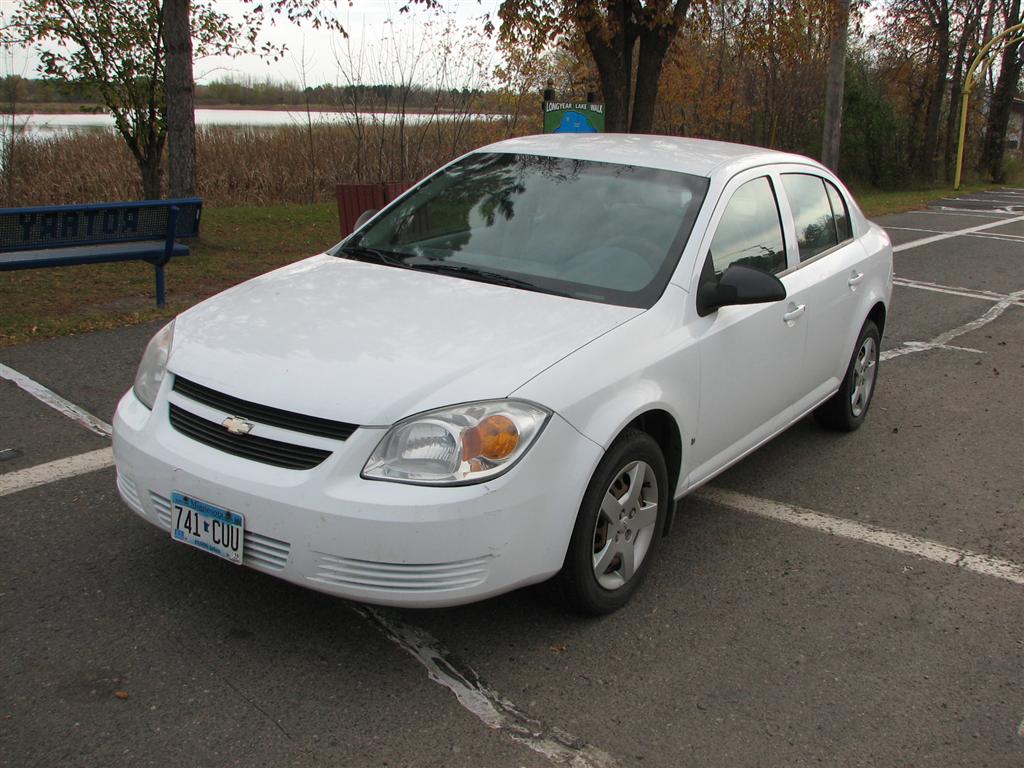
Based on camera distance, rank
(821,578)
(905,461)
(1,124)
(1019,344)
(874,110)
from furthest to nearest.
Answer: (874,110) → (1,124) → (1019,344) → (905,461) → (821,578)

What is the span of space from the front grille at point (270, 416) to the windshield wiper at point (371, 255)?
1242mm

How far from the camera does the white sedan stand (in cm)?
307

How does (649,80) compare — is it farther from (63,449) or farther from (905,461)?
(63,449)

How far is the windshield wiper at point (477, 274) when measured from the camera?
3.99m

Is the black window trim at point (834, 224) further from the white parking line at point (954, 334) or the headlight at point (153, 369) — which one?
the headlight at point (153, 369)

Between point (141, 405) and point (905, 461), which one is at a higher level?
point (141, 405)

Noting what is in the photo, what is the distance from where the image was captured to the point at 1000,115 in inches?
1336

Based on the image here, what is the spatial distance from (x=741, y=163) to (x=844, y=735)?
2.61 meters

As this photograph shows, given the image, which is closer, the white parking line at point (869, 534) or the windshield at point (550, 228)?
the windshield at point (550, 228)

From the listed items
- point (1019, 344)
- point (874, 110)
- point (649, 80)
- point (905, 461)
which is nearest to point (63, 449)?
point (905, 461)

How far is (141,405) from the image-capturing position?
365 centimetres

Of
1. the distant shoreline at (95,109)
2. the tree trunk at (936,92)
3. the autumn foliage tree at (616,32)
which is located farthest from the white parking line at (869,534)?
the tree trunk at (936,92)

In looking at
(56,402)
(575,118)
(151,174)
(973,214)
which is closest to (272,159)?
(151,174)

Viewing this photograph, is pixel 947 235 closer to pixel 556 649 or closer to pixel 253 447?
pixel 556 649
